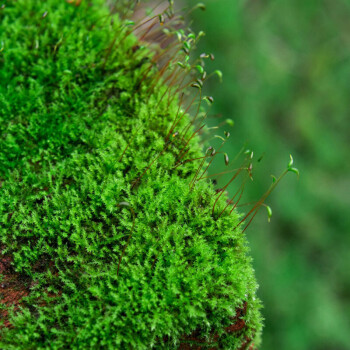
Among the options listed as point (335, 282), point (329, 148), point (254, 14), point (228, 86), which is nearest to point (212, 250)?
point (228, 86)

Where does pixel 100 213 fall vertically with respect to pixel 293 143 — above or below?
below

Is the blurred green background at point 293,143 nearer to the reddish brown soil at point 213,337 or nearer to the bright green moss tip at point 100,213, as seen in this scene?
the bright green moss tip at point 100,213

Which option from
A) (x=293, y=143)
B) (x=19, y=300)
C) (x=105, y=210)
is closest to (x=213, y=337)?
(x=105, y=210)

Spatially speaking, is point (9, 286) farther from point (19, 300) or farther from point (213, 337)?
point (213, 337)

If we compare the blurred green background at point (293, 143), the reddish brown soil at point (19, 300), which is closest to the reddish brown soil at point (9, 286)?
the reddish brown soil at point (19, 300)

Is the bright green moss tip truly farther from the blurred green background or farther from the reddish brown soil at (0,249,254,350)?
the blurred green background
